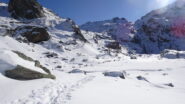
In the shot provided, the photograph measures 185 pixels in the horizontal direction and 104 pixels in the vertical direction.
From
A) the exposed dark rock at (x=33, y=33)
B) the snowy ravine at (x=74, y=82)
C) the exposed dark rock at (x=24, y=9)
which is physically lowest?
the snowy ravine at (x=74, y=82)

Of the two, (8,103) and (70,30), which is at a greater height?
(70,30)

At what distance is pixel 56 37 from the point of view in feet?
273

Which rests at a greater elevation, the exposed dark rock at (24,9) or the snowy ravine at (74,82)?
the exposed dark rock at (24,9)

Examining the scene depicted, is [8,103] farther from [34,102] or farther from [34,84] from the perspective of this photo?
[34,84]

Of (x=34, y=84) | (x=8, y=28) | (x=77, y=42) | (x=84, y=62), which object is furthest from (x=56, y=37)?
(x=34, y=84)

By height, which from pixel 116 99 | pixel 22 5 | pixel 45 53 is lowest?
pixel 116 99

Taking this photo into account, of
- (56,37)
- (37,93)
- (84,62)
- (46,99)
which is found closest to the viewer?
(46,99)

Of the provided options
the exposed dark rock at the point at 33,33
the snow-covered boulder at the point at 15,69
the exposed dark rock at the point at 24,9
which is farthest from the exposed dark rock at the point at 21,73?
the exposed dark rock at the point at 24,9

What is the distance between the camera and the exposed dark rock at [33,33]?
73562mm

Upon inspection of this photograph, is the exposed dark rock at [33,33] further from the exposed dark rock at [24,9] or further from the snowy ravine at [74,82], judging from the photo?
the exposed dark rock at [24,9]

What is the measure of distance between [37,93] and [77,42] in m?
72.4

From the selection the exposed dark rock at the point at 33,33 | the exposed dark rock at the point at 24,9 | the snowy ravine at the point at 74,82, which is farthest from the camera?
the exposed dark rock at the point at 24,9

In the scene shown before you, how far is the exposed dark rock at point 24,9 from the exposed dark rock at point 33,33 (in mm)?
21740

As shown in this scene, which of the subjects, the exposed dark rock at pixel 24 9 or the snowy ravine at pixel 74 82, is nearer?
the snowy ravine at pixel 74 82
